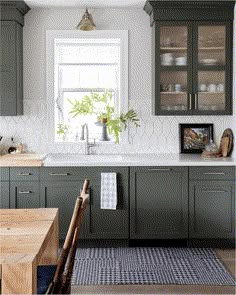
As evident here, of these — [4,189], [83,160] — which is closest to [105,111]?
[83,160]

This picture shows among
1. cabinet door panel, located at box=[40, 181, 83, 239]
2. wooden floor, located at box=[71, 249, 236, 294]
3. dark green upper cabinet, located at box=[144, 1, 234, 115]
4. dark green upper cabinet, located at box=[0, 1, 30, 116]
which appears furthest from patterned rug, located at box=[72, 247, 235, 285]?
dark green upper cabinet, located at box=[0, 1, 30, 116]

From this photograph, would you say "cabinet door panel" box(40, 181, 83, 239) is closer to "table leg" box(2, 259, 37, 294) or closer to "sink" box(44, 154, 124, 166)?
"sink" box(44, 154, 124, 166)

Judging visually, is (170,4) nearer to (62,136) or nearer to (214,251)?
(62,136)

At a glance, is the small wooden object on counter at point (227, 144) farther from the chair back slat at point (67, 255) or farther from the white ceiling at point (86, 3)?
the chair back slat at point (67, 255)

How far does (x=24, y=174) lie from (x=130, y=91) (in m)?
1.50

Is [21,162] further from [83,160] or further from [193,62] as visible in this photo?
[193,62]

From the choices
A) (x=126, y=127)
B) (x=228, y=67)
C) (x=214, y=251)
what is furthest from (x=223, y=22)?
(x=214, y=251)

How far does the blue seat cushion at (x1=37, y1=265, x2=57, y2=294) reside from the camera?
2.98 m

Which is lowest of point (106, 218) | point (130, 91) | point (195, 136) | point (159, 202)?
point (106, 218)

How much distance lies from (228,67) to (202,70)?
27 cm

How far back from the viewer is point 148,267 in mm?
4875

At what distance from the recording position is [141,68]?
20.0ft

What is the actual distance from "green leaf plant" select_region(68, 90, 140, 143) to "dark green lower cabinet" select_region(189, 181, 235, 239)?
41.7 inches

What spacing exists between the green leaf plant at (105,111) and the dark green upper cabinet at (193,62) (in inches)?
14.9
